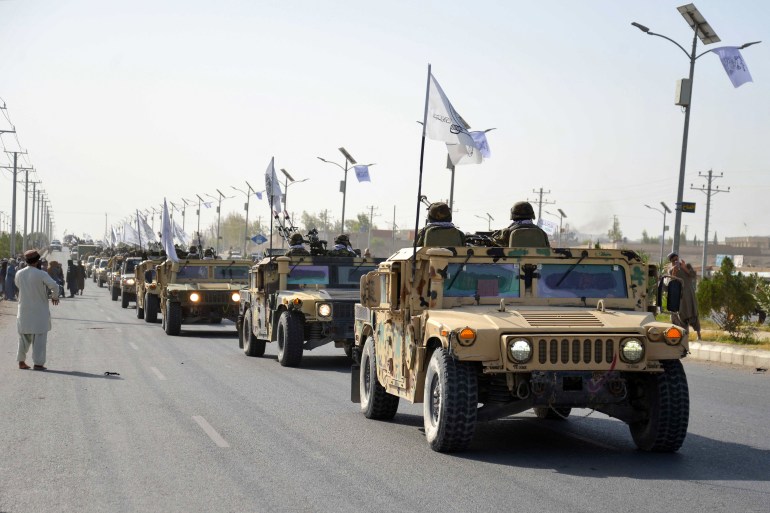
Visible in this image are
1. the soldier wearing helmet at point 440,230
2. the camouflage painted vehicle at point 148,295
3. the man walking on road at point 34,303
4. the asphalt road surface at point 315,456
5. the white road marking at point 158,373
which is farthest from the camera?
the camouflage painted vehicle at point 148,295

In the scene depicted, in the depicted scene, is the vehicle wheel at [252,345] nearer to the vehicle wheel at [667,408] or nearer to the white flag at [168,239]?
the white flag at [168,239]

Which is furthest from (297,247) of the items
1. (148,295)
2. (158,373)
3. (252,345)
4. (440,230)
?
(148,295)

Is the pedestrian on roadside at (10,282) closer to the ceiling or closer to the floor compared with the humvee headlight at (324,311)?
closer to the floor

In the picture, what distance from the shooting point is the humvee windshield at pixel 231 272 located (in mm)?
26922

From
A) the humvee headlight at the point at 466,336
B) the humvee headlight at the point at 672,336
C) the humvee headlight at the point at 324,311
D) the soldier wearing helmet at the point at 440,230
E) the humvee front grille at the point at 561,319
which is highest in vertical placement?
the soldier wearing helmet at the point at 440,230

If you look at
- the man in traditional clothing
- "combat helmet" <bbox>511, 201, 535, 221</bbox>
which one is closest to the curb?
the man in traditional clothing

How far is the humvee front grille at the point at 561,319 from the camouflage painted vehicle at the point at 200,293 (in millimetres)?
16859

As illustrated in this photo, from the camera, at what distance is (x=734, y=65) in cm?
2405

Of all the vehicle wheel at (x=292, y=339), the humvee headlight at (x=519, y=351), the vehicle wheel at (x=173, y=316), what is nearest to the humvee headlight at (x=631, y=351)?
the humvee headlight at (x=519, y=351)

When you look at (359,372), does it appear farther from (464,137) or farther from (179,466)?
(179,466)

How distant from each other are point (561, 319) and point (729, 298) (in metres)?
15.3

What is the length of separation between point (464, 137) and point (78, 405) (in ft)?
16.9

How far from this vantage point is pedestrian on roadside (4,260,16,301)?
141ft

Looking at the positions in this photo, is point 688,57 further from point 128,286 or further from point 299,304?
point 128,286
